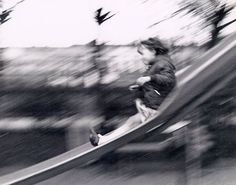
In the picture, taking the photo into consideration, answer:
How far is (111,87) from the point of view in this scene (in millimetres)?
2420

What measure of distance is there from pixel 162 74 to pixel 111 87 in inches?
12.7

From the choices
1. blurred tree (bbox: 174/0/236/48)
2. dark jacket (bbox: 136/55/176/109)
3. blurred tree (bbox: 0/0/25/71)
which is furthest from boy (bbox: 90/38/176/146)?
blurred tree (bbox: 0/0/25/71)

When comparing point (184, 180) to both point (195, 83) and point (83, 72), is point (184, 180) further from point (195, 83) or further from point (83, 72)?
point (83, 72)

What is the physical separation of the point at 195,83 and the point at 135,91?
0.37 m

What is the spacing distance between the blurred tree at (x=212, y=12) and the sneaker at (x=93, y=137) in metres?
0.90

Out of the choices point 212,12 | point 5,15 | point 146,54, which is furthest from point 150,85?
point 5,15

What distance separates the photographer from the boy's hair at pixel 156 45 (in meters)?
2.41

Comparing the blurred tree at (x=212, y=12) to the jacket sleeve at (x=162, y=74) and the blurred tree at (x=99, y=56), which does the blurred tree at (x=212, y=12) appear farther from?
the blurred tree at (x=99, y=56)

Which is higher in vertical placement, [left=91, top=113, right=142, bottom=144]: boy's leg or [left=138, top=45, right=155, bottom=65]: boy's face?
[left=138, top=45, right=155, bottom=65]: boy's face

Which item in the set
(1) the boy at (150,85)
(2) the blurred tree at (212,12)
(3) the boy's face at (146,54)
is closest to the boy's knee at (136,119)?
(1) the boy at (150,85)

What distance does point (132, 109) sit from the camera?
2.42 m

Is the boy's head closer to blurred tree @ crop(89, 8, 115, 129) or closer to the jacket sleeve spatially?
the jacket sleeve

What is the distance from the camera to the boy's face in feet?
7.88

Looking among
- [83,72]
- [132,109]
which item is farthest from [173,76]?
[83,72]
